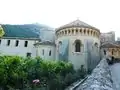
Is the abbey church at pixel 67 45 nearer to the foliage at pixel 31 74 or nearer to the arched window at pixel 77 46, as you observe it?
the arched window at pixel 77 46

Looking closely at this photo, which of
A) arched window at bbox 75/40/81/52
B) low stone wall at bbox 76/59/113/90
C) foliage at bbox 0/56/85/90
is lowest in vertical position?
foliage at bbox 0/56/85/90

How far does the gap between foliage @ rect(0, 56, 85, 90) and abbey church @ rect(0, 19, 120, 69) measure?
4060 mm

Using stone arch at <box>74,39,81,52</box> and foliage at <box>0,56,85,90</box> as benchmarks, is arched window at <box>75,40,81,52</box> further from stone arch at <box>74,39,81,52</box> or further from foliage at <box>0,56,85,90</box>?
foliage at <box>0,56,85,90</box>

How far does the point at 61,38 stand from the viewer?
35.8m

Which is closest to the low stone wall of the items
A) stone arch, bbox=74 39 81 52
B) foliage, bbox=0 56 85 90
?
foliage, bbox=0 56 85 90

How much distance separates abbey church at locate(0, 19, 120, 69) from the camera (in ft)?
114

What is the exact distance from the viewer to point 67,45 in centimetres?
3519

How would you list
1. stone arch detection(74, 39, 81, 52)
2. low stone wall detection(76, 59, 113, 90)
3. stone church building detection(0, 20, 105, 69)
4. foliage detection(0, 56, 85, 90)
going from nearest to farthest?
1. low stone wall detection(76, 59, 113, 90)
2. foliage detection(0, 56, 85, 90)
3. stone church building detection(0, 20, 105, 69)
4. stone arch detection(74, 39, 81, 52)

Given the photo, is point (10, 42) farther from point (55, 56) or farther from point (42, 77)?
point (42, 77)

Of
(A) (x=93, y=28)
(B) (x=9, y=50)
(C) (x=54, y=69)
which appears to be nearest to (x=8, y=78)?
(C) (x=54, y=69)

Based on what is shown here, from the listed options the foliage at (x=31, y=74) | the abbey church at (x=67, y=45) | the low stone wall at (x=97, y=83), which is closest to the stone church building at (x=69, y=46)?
the abbey church at (x=67, y=45)

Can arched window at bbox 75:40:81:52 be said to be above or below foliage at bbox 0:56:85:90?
above

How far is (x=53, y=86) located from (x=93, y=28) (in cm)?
1490

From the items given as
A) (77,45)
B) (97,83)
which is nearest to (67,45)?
(77,45)
